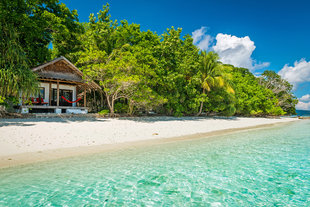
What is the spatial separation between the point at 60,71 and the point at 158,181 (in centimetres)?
1288

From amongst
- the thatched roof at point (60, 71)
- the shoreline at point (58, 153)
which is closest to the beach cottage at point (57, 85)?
the thatched roof at point (60, 71)

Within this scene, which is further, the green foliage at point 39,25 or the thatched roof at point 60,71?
the thatched roof at point 60,71

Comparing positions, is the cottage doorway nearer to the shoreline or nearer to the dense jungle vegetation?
the dense jungle vegetation

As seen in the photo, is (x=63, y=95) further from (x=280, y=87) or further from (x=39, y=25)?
(x=280, y=87)

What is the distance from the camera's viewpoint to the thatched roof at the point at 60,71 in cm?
1274

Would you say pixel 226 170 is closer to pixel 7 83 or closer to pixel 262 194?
pixel 262 194

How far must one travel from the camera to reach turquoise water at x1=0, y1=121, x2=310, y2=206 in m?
3.10

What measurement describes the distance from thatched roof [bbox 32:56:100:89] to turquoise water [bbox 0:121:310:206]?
9.92m

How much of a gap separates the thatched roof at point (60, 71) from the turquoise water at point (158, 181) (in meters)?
9.92

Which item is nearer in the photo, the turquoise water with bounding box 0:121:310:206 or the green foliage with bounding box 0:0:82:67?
the turquoise water with bounding box 0:121:310:206

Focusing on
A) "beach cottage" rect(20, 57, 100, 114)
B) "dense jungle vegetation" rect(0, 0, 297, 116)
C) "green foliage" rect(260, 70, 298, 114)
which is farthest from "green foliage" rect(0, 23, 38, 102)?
"green foliage" rect(260, 70, 298, 114)

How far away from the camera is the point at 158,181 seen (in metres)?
3.88

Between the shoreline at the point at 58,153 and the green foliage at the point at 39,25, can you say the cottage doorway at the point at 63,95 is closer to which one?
the green foliage at the point at 39,25

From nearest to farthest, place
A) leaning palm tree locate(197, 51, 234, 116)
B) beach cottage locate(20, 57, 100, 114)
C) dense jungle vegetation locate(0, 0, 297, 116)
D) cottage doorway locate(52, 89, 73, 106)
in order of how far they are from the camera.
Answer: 1. dense jungle vegetation locate(0, 0, 297, 116)
2. beach cottage locate(20, 57, 100, 114)
3. cottage doorway locate(52, 89, 73, 106)
4. leaning palm tree locate(197, 51, 234, 116)
